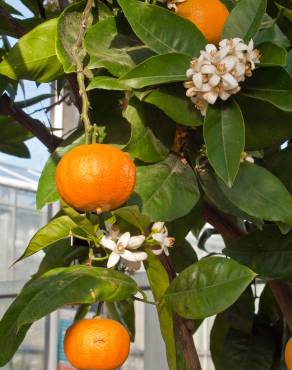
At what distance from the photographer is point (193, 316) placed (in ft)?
1.36

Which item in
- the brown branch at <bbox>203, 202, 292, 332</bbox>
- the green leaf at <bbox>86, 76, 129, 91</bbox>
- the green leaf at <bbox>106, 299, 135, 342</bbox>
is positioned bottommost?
the green leaf at <bbox>106, 299, 135, 342</bbox>

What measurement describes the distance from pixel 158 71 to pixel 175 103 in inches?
1.4

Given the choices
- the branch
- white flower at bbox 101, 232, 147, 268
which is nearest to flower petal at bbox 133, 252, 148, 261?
white flower at bbox 101, 232, 147, 268

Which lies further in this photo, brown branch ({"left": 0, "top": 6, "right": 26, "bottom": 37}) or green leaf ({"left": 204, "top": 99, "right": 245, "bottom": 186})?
brown branch ({"left": 0, "top": 6, "right": 26, "bottom": 37})

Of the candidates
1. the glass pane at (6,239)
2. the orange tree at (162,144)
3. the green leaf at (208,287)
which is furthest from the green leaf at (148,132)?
the glass pane at (6,239)

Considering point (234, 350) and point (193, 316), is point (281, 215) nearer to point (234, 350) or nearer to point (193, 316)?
point (193, 316)

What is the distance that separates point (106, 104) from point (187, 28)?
105 mm

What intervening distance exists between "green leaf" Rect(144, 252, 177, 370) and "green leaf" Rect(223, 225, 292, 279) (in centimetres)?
14

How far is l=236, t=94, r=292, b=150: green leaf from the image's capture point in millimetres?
478

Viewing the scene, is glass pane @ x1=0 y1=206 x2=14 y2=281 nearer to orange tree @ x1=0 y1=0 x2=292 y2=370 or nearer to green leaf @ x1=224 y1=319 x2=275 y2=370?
green leaf @ x1=224 y1=319 x2=275 y2=370

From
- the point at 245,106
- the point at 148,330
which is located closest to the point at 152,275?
the point at 245,106

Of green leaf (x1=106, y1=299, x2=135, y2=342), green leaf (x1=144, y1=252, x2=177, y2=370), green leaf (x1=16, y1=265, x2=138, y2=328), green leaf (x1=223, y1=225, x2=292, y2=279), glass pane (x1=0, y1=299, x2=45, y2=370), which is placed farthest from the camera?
glass pane (x1=0, y1=299, x2=45, y2=370)

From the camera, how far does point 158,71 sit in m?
0.43

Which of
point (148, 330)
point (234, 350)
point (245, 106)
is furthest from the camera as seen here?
point (148, 330)
